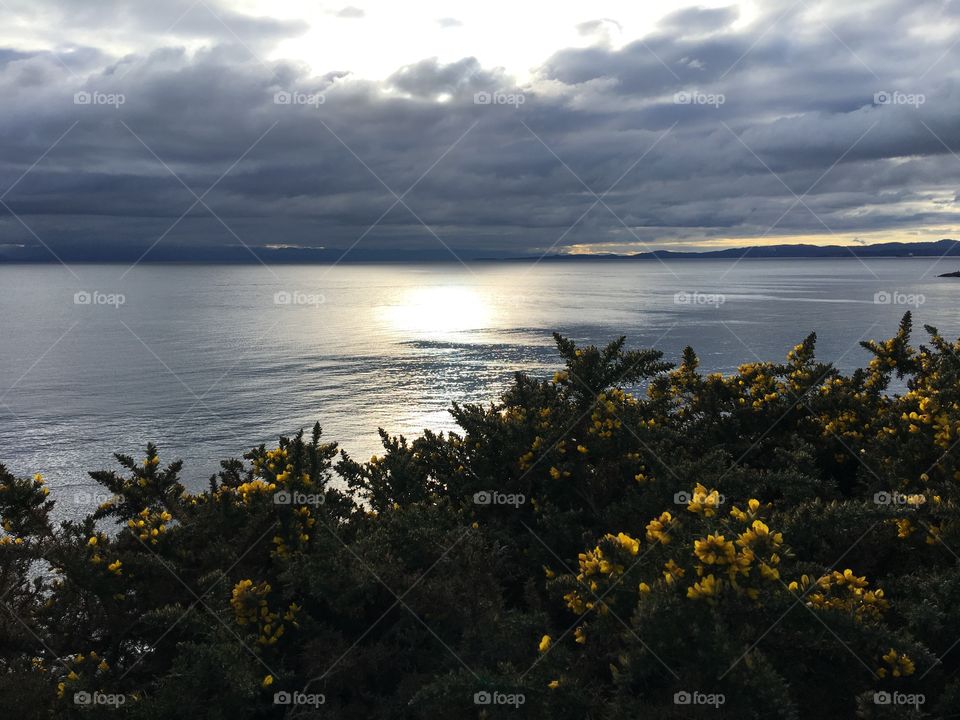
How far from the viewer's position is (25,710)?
145 inches

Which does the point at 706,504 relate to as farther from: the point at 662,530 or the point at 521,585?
Answer: the point at 521,585

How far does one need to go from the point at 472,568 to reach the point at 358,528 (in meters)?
1.38

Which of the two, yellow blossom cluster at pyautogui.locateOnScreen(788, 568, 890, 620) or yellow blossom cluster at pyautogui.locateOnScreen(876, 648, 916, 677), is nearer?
yellow blossom cluster at pyautogui.locateOnScreen(876, 648, 916, 677)

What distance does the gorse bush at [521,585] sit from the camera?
125 inches

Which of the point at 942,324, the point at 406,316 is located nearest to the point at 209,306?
the point at 406,316

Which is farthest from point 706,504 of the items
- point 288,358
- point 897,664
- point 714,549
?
point 288,358

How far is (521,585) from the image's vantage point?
5098 millimetres

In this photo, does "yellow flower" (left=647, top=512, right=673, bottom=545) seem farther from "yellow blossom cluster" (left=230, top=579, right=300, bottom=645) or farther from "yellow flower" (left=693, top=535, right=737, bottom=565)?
"yellow blossom cluster" (left=230, top=579, right=300, bottom=645)

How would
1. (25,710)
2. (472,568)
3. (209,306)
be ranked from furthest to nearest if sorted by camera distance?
(209,306), (472,568), (25,710)

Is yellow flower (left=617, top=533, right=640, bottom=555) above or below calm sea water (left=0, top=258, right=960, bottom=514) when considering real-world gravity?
below

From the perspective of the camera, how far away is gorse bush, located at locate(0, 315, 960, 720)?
318 cm

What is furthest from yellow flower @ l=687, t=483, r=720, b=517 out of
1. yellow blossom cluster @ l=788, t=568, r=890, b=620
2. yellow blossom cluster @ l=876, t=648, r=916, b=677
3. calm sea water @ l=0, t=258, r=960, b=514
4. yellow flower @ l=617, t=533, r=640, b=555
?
calm sea water @ l=0, t=258, r=960, b=514

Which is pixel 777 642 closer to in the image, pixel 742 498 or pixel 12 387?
pixel 742 498

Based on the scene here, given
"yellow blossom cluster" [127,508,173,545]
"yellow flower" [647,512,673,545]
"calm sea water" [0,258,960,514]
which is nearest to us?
"yellow flower" [647,512,673,545]
